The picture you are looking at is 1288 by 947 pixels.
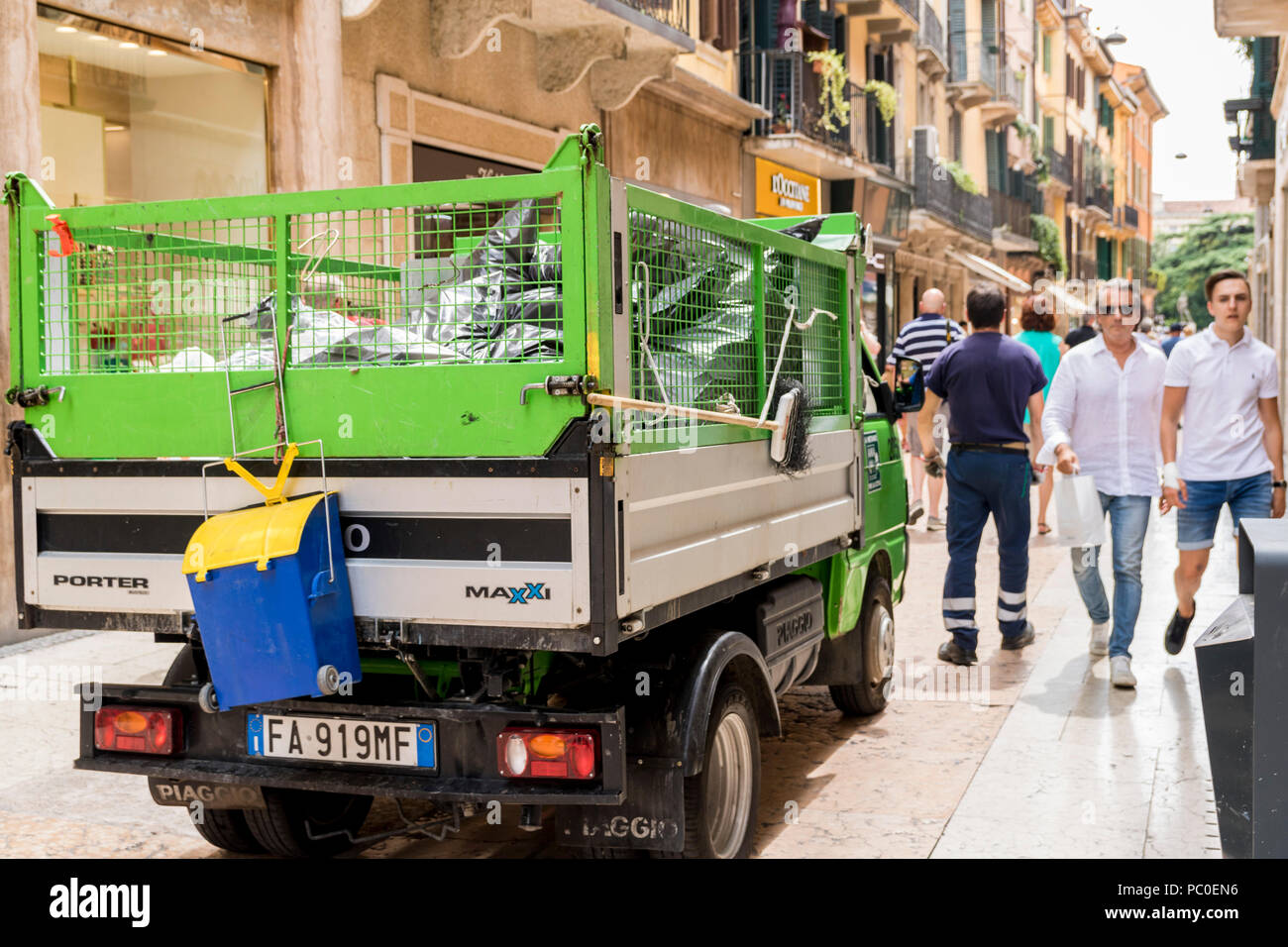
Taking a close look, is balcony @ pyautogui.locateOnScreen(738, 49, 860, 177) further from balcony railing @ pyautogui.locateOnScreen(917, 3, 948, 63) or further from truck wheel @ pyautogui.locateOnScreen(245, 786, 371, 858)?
truck wheel @ pyautogui.locateOnScreen(245, 786, 371, 858)

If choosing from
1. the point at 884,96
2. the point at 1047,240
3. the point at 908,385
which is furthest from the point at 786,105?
the point at 1047,240

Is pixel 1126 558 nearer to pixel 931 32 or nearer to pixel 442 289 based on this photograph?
pixel 442 289

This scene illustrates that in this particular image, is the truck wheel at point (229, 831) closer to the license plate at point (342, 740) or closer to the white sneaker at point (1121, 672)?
the license plate at point (342, 740)

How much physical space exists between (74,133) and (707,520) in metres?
6.19

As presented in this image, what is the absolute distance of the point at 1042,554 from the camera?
11.4 meters

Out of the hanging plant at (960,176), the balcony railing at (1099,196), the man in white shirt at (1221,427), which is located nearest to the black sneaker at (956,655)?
the man in white shirt at (1221,427)

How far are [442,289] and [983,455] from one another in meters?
4.22

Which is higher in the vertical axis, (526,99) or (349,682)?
(526,99)

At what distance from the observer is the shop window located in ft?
28.5

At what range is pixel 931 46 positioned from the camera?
2989 cm
